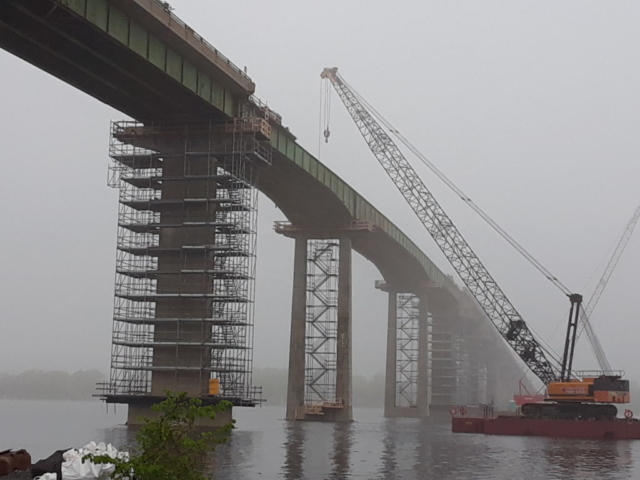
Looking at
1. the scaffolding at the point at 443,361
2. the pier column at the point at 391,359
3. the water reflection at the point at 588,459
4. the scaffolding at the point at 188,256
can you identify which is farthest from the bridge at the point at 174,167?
the scaffolding at the point at 443,361

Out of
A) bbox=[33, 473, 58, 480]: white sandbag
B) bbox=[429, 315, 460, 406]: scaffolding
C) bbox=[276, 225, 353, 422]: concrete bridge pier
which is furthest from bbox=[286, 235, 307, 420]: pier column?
bbox=[33, 473, 58, 480]: white sandbag

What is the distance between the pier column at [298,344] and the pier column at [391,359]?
155 ft

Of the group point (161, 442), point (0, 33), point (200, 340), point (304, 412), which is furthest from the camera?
point (304, 412)

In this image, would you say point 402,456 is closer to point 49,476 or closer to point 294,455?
point 294,455

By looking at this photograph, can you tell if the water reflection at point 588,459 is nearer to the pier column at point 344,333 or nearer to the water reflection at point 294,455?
the water reflection at point 294,455

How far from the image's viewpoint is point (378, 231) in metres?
122

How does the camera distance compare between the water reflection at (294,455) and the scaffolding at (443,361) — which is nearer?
the water reflection at (294,455)

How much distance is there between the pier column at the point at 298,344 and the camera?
116125mm

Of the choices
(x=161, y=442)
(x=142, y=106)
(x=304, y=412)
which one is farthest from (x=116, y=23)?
(x=304, y=412)

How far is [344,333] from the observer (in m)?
117

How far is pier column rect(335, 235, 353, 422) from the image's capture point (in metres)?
116

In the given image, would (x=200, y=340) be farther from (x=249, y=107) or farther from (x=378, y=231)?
(x=378, y=231)

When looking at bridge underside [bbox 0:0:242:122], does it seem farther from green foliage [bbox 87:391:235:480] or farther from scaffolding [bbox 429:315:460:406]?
scaffolding [bbox 429:315:460:406]

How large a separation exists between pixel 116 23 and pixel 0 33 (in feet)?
24.1
